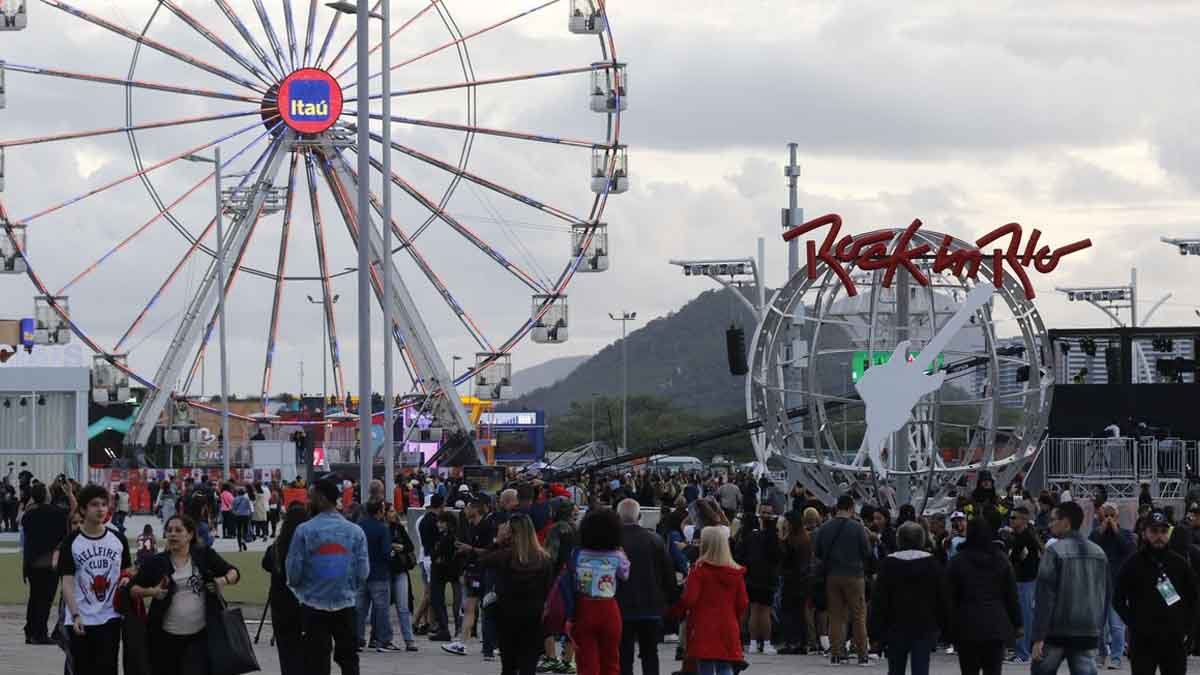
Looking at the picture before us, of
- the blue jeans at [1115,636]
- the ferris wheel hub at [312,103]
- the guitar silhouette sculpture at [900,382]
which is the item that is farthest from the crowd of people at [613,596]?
the ferris wheel hub at [312,103]

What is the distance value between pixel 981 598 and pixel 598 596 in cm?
246

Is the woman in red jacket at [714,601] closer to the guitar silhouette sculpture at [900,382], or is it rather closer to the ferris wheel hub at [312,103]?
the guitar silhouette sculpture at [900,382]

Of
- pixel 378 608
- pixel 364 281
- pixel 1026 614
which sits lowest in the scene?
pixel 1026 614

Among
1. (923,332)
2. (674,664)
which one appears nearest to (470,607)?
(674,664)

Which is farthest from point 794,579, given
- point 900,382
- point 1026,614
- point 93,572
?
point 900,382

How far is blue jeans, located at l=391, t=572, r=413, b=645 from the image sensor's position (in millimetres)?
20188

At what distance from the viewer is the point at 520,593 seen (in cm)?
1434

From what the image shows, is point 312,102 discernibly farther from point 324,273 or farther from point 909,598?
point 909,598

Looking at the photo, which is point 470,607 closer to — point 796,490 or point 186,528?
point 186,528

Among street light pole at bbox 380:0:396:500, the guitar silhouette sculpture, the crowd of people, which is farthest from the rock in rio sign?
the crowd of people

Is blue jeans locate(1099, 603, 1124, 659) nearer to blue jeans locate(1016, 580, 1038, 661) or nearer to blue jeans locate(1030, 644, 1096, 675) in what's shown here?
Result: blue jeans locate(1016, 580, 1038, 661)

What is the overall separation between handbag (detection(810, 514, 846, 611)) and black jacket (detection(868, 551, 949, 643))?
5174 mm

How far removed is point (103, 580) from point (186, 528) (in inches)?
41.4

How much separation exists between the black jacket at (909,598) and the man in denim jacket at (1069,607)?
636mm
